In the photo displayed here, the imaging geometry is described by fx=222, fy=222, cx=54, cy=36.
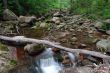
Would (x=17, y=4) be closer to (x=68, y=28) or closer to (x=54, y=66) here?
(x=68, y=28)

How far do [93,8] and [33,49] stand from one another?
893cm

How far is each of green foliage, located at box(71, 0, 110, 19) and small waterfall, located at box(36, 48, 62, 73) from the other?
269 inches

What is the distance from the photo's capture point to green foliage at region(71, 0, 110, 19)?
15241 mm

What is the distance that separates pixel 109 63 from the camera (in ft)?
21.4

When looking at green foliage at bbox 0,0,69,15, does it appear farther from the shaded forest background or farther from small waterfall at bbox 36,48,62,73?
small waterfall at bbox 36,48,62,73

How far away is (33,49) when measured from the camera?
8.75 m

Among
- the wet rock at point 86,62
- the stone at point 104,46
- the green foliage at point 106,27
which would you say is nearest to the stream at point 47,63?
the wet rock at point 86,62

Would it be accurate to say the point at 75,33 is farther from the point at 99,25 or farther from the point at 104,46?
the point at 104,46

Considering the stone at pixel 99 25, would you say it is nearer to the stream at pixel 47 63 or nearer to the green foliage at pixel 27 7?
the stream at pixel 47 63

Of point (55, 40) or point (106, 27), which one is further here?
point (106, 27)

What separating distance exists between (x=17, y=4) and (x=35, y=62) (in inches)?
370

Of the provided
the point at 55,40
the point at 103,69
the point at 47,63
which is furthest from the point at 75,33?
the point at 103,69

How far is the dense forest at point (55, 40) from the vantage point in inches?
276

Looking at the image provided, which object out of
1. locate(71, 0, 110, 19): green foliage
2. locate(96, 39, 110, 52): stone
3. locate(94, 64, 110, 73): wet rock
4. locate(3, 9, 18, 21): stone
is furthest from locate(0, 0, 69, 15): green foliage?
locate(94, 64, 110, 73): wet rock
